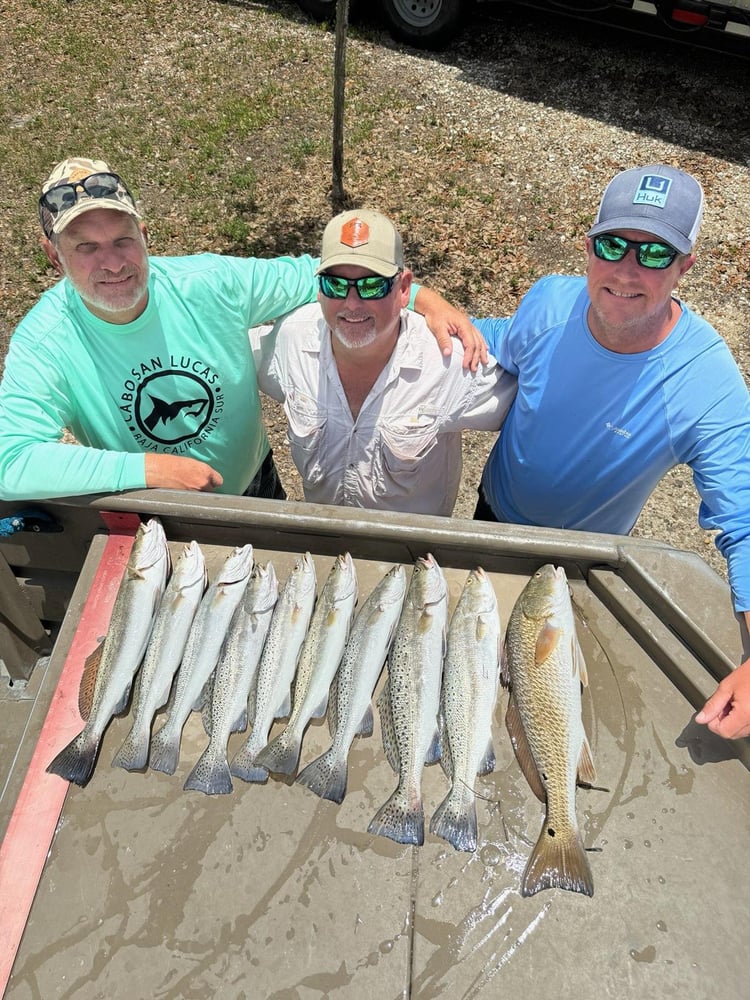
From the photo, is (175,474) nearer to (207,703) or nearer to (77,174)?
(207,703)

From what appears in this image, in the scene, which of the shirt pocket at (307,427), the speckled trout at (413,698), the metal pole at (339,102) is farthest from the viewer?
the metal pole at (339,102)

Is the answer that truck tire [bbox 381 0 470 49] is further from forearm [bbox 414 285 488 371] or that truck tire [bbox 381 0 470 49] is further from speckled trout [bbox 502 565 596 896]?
speckled trout [bbox 502 565 596 896]

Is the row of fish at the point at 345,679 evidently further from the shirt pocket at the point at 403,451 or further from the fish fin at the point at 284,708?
the shirt pocket at the point at 403,451

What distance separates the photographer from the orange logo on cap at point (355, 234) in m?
2.88

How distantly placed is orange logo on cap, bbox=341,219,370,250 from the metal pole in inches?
193

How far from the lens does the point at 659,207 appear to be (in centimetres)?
259

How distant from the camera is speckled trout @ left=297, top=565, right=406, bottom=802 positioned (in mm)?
2277

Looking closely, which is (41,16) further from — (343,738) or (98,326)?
(343,738)

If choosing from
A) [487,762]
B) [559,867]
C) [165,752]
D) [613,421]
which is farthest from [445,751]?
[613,421]

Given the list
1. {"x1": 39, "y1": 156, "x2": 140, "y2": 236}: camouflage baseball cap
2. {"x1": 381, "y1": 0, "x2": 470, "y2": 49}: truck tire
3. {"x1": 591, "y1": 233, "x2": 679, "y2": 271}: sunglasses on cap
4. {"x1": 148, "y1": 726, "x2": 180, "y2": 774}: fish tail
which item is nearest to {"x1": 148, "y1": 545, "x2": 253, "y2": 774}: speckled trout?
{"x1": 148, "y1": 726, "x2": 180, "y2": 774}: fish tail

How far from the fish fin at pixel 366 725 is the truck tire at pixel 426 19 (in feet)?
33.5

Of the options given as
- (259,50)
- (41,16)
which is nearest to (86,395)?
(259,50)

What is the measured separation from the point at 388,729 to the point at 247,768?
0.51 metres

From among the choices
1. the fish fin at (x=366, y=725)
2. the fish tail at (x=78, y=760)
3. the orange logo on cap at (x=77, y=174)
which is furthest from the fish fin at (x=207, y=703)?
the orange logo on cap at (x=77, y=174)
